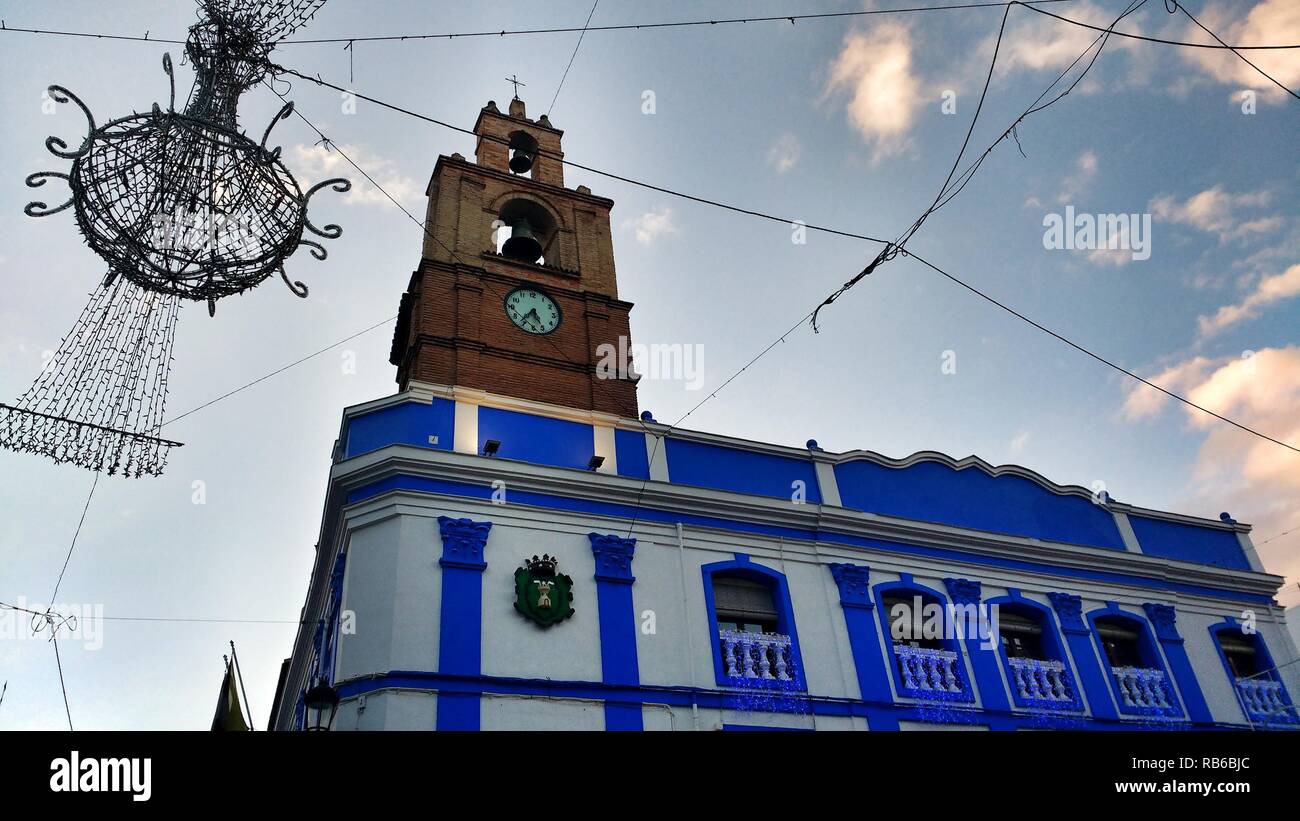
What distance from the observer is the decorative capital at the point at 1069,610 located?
16.5 m

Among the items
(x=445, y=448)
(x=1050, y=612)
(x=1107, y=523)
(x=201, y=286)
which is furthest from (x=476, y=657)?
(x=1107, y=523)

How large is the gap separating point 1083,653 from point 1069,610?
81 centimetres

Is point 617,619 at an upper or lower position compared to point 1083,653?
upper

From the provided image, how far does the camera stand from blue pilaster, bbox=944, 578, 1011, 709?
14.9 meters

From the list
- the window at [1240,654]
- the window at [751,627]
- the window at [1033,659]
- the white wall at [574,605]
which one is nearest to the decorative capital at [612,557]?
the white wall at [574,605]

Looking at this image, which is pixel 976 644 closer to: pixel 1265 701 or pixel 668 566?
pixel 668 566

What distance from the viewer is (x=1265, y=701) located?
17219 mm

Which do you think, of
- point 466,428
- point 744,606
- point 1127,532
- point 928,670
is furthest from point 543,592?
point 1127,532

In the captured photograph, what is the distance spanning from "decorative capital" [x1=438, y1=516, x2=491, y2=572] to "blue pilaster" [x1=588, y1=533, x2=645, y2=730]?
1.79m

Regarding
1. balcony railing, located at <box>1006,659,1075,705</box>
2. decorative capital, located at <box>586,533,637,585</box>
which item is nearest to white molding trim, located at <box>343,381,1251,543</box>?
decorative capital, located at <box>586,533,637,585</box>

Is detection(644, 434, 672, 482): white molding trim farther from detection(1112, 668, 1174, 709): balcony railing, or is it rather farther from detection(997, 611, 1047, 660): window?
detection(1112, 668, 1174, 709): balcony railing

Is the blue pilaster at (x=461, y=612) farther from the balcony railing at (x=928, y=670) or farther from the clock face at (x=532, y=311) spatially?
the balcony railing at (x=928, y=670)

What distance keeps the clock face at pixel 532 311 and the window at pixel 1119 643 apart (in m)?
12.0

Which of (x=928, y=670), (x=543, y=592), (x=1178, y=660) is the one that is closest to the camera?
(x=543, y=592)
